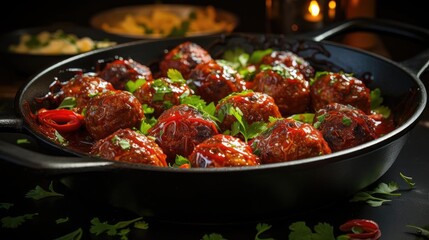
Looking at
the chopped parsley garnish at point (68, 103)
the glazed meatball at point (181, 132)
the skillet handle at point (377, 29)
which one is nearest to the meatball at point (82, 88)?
the chopped parsley garnish at point (68, 103)

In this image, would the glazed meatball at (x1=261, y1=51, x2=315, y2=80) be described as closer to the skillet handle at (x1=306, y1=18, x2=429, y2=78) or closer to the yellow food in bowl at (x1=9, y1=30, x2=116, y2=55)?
the skillet handle at (x1=306, y1=18, x2=429, y2=78)

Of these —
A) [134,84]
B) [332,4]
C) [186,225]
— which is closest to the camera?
[186,225]

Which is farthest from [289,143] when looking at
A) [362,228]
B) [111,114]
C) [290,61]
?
[290,61]

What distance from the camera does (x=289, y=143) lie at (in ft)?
7.23

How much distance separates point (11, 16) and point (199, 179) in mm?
5097

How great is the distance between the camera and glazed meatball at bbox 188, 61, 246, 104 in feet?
9.58

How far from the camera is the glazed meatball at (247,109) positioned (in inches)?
101

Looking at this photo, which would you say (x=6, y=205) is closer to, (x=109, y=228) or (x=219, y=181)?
(x=109, y=228)

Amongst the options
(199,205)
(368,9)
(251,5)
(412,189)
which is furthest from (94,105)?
(251,5)

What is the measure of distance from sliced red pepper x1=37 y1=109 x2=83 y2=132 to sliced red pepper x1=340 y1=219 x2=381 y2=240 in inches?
47.6

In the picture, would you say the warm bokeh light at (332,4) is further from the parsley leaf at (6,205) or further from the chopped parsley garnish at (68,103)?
the parsley leaf at (6,205)

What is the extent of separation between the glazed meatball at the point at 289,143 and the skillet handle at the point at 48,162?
58 cm

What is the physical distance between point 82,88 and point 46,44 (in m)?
1.92


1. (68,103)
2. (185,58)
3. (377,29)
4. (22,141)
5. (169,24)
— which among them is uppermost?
(377,29)
